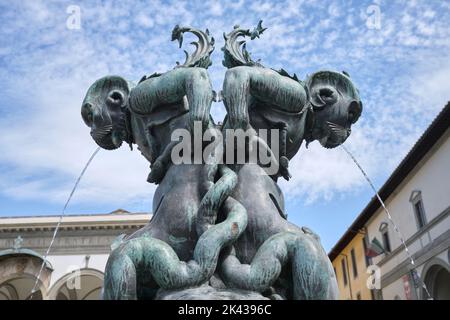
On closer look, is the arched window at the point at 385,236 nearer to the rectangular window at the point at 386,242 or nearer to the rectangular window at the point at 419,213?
the rectangular window at the point at 386,242

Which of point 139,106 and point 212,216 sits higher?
point 139,106

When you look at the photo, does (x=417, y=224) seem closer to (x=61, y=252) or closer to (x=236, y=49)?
(x=61, y=252)

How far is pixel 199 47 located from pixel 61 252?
77.8 feet

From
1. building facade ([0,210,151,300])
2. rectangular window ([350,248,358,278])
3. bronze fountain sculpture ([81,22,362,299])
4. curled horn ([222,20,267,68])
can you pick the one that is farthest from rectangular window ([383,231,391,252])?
curled horn ([222,20,267,68])

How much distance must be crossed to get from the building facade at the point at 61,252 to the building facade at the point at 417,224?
13.4 m

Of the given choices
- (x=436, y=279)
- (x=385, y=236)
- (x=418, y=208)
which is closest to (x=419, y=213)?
(x=418, y=208)

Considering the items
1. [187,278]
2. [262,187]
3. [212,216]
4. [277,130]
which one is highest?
[277,130]

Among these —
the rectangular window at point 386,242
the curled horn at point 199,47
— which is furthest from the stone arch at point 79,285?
the curled horn at point 199,47

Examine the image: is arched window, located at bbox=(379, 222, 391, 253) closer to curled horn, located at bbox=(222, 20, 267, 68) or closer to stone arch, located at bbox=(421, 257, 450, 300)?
stone arch, located at bbox=(421, 257, 450, 300)

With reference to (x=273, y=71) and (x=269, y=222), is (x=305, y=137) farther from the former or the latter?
(x=269, y=222)

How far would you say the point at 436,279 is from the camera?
1917 cm

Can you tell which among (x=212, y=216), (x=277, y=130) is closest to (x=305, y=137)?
(x=277, y=130)
